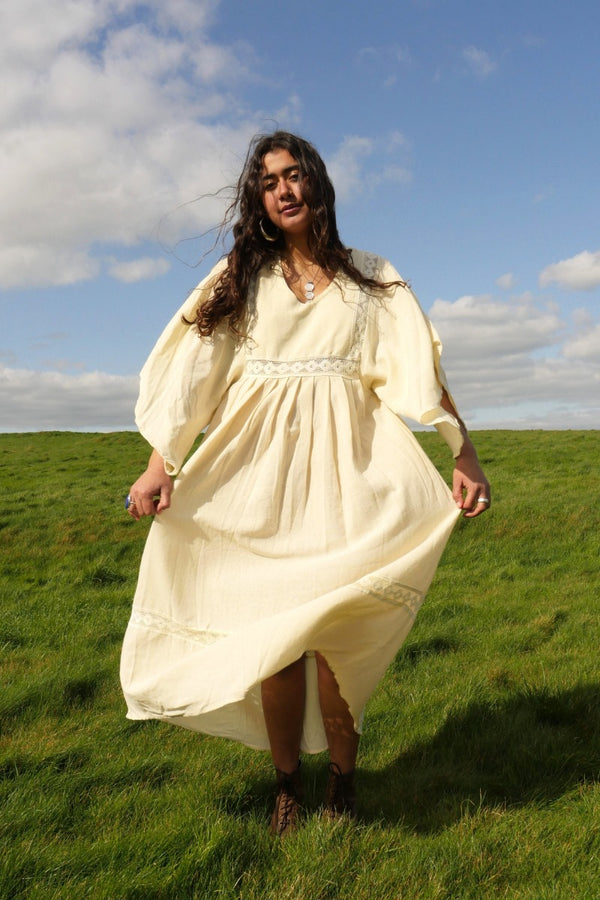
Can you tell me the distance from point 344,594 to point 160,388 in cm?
134

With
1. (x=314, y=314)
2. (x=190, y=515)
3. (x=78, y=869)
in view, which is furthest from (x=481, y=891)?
(x=314, y=314)

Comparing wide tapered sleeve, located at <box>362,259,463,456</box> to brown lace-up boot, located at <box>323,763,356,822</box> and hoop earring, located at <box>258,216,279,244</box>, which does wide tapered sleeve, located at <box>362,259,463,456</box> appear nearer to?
hoop earring, located at <box>258,216,279,244</box>

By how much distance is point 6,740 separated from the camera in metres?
4.21

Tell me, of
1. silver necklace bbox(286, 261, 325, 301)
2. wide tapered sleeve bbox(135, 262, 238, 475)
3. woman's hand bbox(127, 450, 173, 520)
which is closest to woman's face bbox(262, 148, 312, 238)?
silver necklace bbox(286, 261, 325, 301)

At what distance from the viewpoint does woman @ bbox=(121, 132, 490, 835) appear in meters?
3.00

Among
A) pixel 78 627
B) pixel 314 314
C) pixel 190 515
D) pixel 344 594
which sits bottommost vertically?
pixel 78 627

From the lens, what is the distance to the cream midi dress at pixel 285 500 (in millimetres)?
2971

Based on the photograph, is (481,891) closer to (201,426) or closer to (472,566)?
(201,426)

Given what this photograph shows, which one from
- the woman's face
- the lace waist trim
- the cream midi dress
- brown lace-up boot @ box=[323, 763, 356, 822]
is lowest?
brown lace-up boot @ box=[323, 763, 356, 822]

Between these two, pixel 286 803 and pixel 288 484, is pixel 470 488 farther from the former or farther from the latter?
pixel 286 803

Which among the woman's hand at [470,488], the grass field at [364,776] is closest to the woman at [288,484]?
the woman's hand at [470,488]

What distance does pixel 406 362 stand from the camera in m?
3.29

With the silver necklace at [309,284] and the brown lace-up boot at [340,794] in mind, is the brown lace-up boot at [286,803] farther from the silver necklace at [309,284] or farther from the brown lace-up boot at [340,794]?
the silver necklace at [309,284]

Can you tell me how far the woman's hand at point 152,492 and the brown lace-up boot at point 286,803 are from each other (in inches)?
50.2
